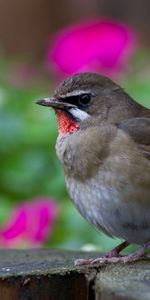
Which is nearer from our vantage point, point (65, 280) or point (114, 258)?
point (65, 280)

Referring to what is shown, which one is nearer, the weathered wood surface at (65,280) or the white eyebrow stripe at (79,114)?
the weathered wood surface at (65,280)

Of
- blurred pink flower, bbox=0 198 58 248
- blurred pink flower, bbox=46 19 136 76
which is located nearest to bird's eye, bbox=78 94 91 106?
blurred pink flower, bbox=0 198 58 248

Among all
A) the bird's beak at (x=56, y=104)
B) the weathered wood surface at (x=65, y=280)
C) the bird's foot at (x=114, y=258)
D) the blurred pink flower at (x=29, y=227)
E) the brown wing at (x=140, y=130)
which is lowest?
the weathered wood surface at (x=65, y=280)

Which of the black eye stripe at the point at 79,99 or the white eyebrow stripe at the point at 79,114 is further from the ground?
the black eye stripe at the point at 79,99

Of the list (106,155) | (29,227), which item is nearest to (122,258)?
(106,155)

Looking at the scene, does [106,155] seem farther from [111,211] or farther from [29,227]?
[29,227]

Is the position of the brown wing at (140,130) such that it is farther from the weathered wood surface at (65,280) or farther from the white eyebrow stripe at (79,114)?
the weathered wood surface at (65,280)

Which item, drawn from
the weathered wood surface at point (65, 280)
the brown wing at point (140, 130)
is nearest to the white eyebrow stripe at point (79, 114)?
the brown wing at point (140, 130)
